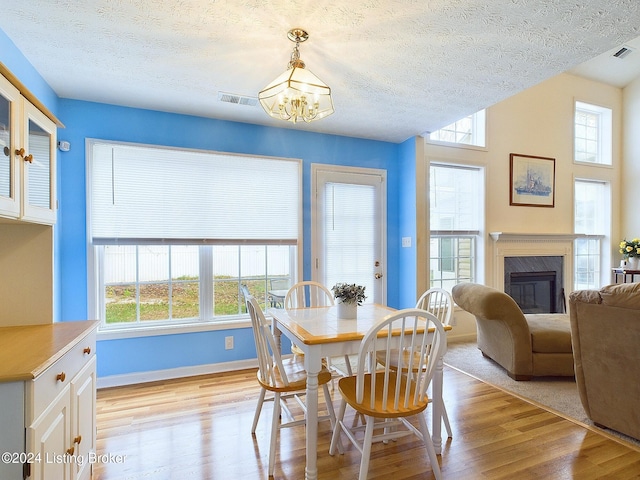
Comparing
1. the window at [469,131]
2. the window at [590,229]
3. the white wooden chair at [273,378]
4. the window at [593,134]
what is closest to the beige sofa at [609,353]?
the white wooden chair at [273,378]

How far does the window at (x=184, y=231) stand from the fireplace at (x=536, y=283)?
310cm

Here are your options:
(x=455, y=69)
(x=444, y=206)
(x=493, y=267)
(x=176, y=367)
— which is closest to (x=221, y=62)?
(x=455, y=69)

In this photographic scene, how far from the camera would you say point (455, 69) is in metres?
2.28

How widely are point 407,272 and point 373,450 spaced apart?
2.16 meters

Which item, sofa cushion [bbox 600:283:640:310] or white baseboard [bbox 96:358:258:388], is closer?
sofa cushion [bbox 600:283:640:310]

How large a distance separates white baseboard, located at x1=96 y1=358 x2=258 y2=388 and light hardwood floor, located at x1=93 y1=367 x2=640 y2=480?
20 centimetres

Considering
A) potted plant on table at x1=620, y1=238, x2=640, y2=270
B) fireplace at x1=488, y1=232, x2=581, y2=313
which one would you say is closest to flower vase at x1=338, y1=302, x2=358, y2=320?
fireplace at x1=488, y1=232, x2=581, y2=313

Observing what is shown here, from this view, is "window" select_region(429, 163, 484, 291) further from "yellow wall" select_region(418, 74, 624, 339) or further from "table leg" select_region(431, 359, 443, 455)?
"table leg" select_region(431, 359, 443, 455)

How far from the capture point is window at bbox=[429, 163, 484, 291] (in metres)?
4.16

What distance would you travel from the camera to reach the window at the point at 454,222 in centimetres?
416

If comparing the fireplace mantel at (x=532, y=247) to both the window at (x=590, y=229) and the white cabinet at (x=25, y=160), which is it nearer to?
the window at (x=590, y=229)

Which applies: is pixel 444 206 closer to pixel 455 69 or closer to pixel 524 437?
pixel 455 69

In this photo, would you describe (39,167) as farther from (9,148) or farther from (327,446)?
(327,446)

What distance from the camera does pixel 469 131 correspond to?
4.38 metres
